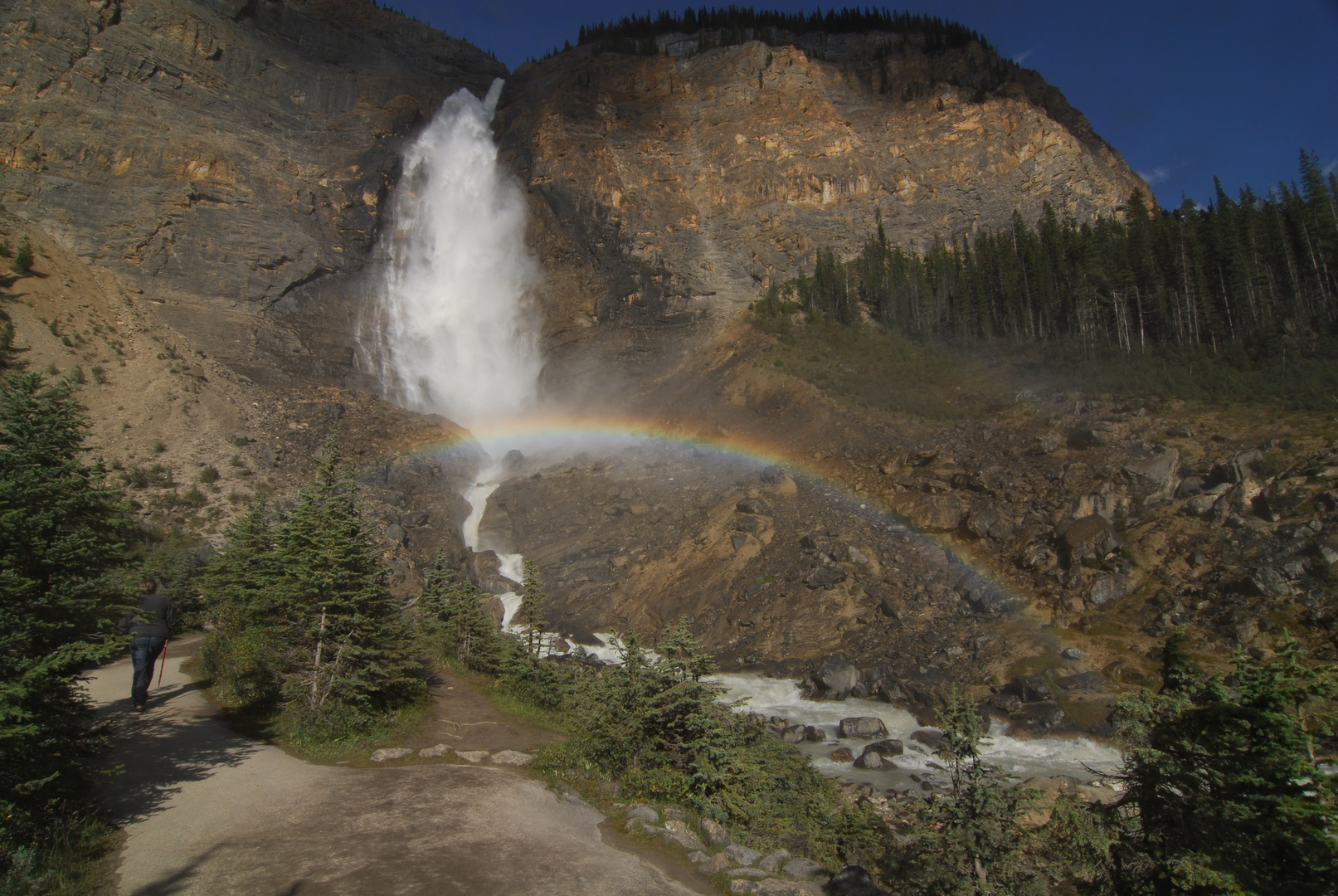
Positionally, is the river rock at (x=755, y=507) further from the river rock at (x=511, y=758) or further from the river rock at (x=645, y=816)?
the river rock at (x=645, y=816)

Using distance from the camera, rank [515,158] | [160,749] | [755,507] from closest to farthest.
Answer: [160,749], [755,507], [515,158]

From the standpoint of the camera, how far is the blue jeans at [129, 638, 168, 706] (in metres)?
10.6

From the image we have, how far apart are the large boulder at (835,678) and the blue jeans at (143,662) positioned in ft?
66.8

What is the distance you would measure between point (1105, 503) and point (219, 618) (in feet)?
106

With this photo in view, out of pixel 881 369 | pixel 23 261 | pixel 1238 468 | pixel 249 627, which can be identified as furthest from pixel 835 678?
pixel 23 261

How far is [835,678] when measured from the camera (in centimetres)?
2459

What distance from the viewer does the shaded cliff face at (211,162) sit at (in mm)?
49062

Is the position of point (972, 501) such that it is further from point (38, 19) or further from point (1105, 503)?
point (38, 19)

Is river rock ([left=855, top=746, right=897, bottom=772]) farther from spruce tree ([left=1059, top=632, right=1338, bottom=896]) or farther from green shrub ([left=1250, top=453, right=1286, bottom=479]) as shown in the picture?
green shrub ([left=1250, top=453, right=1286, bottom=479])

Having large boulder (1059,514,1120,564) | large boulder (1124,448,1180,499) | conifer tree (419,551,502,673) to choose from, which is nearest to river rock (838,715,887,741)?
conifer tree (419,551,502,673)

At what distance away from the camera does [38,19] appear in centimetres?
5150

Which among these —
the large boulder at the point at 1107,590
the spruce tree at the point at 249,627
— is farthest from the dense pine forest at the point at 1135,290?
the spruce tree at the point at 249,627

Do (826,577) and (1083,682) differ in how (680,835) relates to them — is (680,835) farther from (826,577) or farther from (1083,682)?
(826,577)

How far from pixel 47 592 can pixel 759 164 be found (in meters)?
77.3
